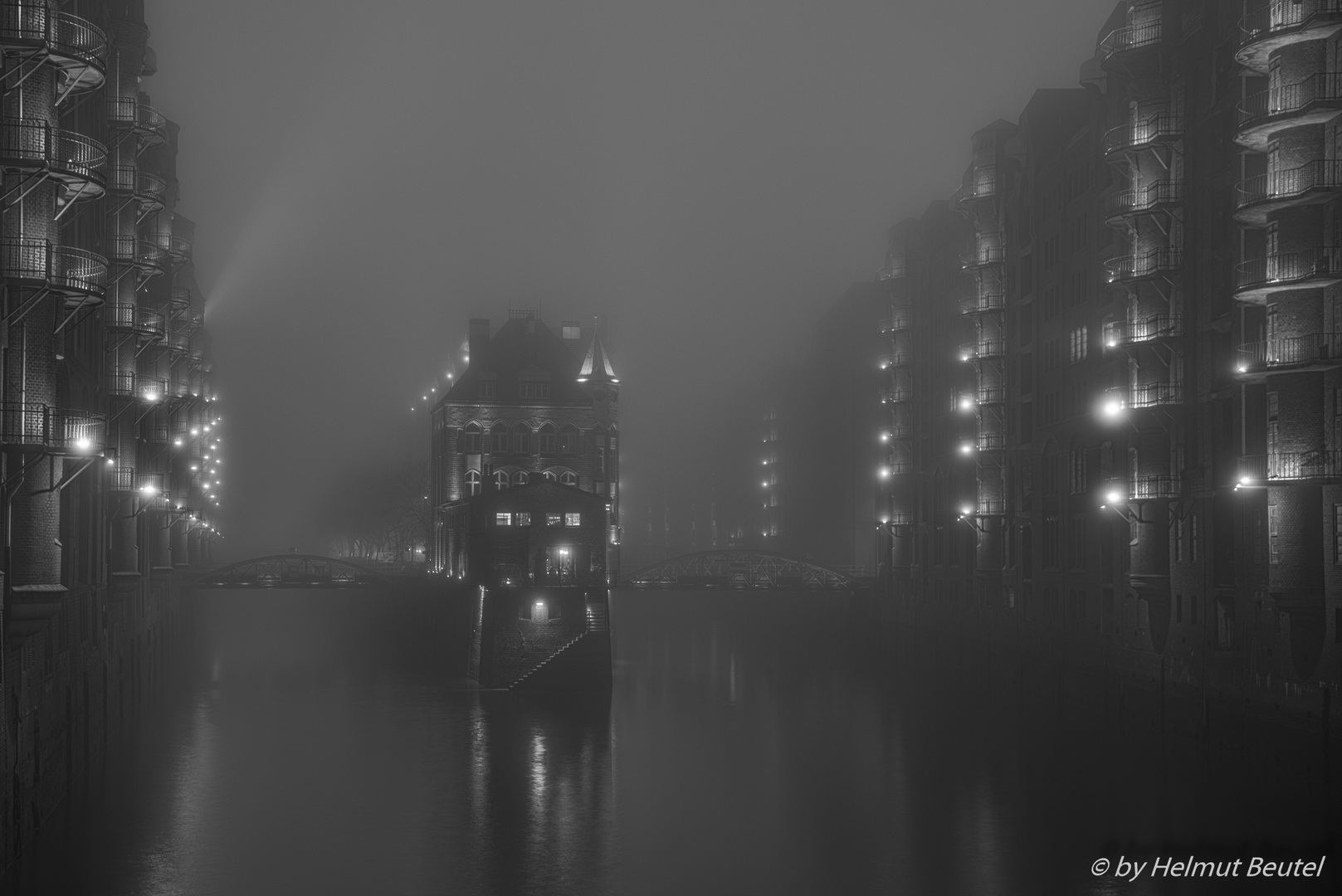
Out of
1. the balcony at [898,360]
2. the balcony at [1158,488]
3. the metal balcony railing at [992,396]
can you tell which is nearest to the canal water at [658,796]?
the balcony at [1158,488]

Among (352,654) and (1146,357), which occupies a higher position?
(1146,357)

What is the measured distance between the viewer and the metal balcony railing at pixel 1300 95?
43.2 m

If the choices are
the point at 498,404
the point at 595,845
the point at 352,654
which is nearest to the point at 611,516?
the point at 498,404

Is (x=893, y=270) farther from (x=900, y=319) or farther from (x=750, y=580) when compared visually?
(x=750, y=580)

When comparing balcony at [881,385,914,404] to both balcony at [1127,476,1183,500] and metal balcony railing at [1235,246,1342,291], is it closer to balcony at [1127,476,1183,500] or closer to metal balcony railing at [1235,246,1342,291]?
balcony at [1127,476,1183,500]

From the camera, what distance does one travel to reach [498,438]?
353ft

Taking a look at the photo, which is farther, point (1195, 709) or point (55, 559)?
point (1195, 709)

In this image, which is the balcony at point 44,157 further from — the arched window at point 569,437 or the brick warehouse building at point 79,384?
the arched window at point 569,437

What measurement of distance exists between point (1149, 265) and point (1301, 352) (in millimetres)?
12466

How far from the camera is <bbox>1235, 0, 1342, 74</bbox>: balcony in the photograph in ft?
140

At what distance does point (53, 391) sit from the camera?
34312 millimetres

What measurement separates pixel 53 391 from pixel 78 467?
3.26 meters

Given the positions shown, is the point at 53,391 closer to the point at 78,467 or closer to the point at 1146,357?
the point at 78,467

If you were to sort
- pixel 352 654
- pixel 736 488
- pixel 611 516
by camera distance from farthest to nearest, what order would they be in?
pixel 736 488 < pixel 611 516 < pixel 352 654
